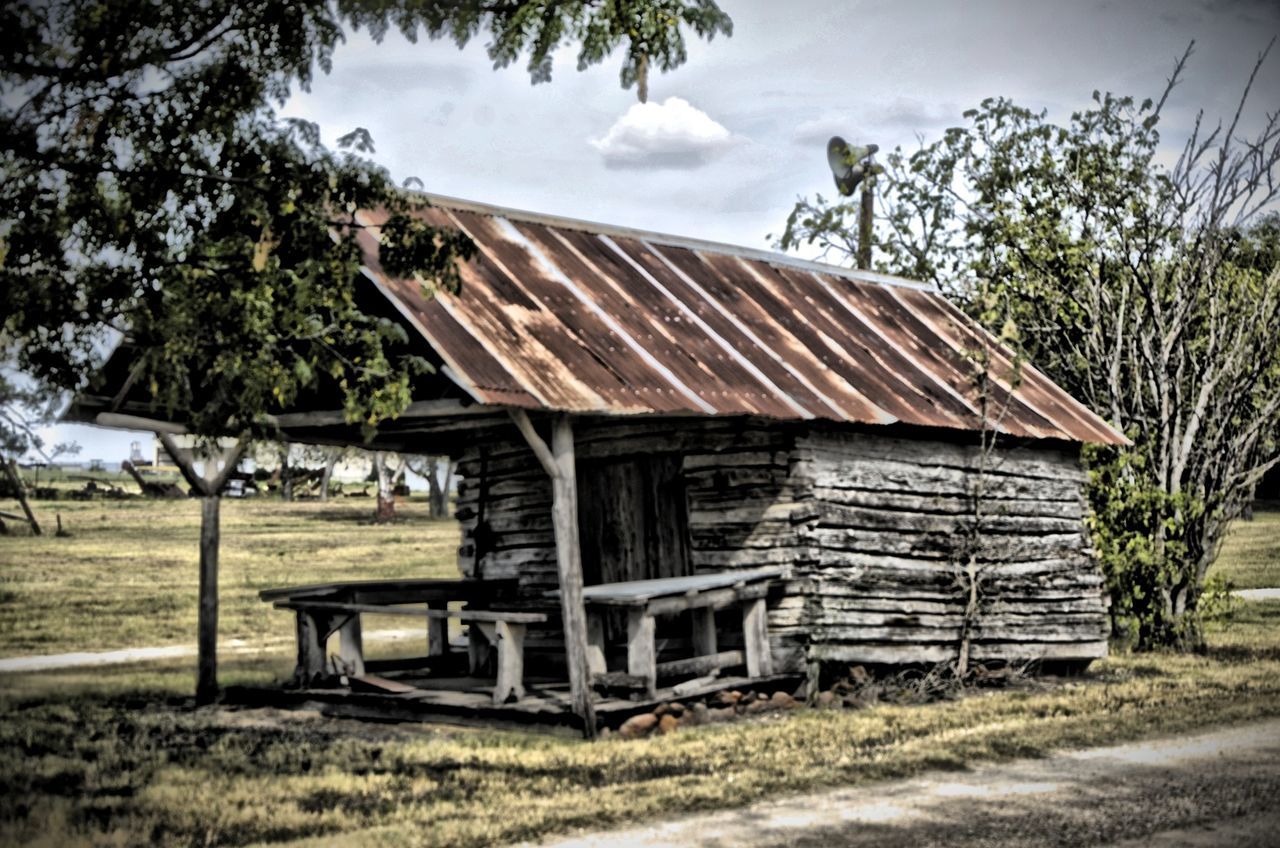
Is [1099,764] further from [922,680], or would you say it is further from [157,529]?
[157,529]

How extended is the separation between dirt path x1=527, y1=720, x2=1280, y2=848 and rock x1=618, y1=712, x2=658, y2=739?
9.10ft

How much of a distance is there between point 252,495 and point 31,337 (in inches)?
2072

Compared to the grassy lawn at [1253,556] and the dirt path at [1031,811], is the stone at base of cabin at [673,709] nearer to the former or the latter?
the dirt path at [1031,811]

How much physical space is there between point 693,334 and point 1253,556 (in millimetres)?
25851

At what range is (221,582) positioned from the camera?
30.6 meters

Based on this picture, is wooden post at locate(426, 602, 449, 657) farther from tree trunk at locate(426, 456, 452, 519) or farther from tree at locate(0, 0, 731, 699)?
tree trunk at locate(426, 456, 452, 519)

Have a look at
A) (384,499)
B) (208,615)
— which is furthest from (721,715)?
(384,499)

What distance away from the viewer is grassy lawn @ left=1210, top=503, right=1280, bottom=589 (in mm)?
30594

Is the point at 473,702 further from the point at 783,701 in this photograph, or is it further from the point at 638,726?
the point at 783,701

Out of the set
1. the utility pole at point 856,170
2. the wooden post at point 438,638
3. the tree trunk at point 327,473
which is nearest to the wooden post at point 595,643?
the wooden post at point 438,638

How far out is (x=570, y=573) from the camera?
1129cm

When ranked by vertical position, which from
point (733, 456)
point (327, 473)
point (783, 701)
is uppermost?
point (327, 473)

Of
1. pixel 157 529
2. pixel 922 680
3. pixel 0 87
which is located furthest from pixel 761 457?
pixel 157 529

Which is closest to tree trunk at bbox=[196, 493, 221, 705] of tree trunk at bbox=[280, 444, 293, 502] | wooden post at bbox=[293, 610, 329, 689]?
wooden post at bbox=[293, 610, 329, 689]
